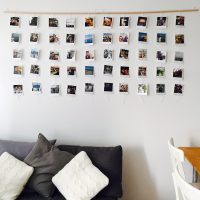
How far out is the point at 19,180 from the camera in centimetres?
212

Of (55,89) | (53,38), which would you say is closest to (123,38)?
(53,38)

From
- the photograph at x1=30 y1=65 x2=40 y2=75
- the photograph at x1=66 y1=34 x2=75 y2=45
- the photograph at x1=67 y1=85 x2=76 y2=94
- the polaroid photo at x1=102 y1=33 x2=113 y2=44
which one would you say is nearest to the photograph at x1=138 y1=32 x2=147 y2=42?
the polaroid photo at x1=102 y1=33 x2=113 y2=44

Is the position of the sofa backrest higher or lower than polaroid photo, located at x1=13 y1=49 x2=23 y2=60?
lower

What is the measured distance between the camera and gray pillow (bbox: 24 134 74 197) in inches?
83.8

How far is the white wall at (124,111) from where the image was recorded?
2479 mm

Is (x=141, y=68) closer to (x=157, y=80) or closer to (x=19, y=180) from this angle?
(x=157, y=80)

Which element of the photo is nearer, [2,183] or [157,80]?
[2,183]

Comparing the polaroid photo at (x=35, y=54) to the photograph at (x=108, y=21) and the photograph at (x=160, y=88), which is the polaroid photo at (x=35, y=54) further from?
the photograph at (x=160, y=88)

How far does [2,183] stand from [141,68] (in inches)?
61.1

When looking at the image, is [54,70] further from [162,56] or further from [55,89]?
[162,56]

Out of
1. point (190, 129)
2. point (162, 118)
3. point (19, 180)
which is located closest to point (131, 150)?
point (162, 118)

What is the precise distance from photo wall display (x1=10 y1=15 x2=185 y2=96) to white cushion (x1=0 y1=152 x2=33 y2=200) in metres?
0.74

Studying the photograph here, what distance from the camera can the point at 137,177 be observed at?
256cm

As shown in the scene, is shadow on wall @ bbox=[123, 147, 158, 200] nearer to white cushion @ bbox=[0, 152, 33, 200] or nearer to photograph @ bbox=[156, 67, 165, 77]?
photograph @ bbox=[156, 67, 165, 77]
